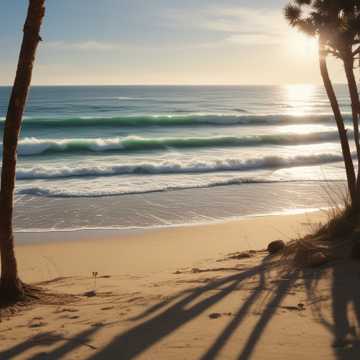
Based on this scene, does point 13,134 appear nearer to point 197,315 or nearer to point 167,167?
point 197,315

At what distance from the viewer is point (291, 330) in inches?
170

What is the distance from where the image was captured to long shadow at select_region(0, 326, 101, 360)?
159 inches

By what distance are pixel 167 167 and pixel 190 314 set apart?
15.2 metres

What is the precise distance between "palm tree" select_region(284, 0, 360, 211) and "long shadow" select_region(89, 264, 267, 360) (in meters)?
3.08

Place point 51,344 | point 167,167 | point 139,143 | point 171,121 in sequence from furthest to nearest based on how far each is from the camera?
point 171,121
point 139,143
point 167,167
point 51,344

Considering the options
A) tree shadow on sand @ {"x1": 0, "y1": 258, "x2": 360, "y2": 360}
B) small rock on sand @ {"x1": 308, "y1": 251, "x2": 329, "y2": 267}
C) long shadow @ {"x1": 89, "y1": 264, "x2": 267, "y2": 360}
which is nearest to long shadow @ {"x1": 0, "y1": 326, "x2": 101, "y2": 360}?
tree shadow on sand @ {"x1": 0, "y1": 258, "x2": 360, "y2": 360}

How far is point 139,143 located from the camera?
28.4m

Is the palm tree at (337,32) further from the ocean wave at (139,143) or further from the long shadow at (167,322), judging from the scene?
the ocean wave at (139,143)

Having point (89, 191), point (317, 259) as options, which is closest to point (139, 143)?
point (89, 191)

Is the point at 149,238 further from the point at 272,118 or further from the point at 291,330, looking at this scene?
the point at 272,118

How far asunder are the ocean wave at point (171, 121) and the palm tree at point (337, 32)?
30.0m

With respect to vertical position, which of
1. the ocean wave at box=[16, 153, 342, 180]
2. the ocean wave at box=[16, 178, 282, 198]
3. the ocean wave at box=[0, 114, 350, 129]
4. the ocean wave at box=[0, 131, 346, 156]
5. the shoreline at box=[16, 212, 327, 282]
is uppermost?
the ocean wave at box=[0, 114, 350, 129]

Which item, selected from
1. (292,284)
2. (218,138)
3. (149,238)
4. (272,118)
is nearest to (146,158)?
(218,138)

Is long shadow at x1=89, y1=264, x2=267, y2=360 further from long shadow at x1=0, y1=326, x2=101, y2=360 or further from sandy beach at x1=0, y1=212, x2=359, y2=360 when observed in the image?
long shadow at x1=0, y1=326, x2=101, y2=360
